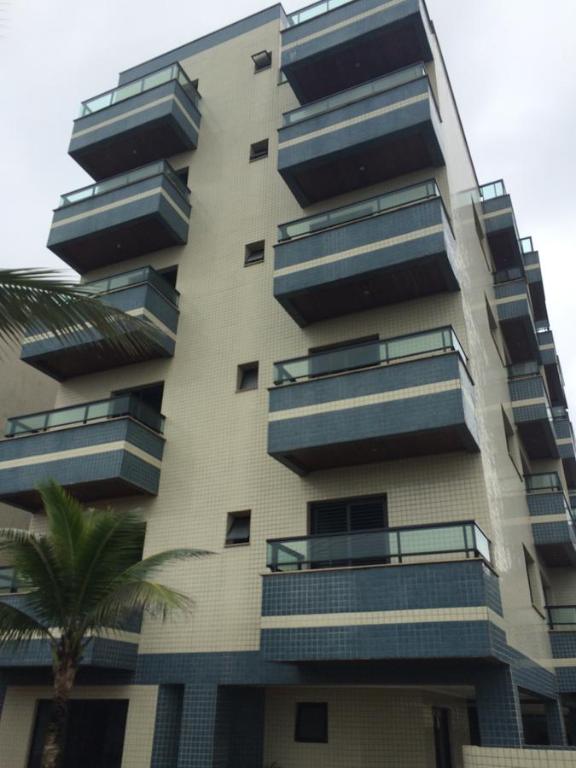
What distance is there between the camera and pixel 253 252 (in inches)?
875

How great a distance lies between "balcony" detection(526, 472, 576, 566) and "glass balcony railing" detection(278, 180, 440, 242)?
472 inches

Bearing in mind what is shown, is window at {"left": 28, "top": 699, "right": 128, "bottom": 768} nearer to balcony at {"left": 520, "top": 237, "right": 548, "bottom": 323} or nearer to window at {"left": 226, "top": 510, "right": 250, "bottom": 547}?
window at {"left": 226, "top": 510, "right": 250, "bottom": 547}

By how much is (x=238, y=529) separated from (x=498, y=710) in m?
7.82

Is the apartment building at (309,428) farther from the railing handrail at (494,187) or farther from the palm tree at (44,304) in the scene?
the palm tree at (44,304)

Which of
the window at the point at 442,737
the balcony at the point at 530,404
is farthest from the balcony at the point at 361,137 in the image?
the window at the point at 442,737

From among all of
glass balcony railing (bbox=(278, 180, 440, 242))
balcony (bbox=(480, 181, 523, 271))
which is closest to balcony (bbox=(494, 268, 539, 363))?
balcony (bbox=(480, 181, 523, 271))

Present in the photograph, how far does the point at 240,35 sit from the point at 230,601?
2210 centimetres

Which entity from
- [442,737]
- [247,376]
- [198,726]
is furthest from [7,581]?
[442,737]

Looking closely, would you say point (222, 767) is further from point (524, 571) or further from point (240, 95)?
point (240, 95)

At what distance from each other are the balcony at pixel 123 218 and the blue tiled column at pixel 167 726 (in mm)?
14693

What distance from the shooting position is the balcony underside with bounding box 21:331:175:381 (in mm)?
21125

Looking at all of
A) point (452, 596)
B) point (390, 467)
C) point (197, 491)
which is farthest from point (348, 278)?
point (452, 596)

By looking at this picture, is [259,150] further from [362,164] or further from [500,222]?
[500,222]

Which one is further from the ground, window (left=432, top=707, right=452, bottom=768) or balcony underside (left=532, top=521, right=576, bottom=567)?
balcony underside (left=532, top=521, right=576, bottom=567)
